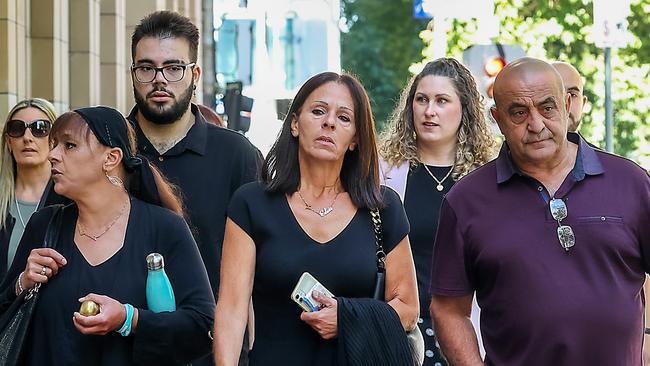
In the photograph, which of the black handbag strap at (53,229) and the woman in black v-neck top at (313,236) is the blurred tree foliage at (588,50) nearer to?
the woman in black v-neck top at (313,236)

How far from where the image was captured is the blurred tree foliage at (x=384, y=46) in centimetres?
4841

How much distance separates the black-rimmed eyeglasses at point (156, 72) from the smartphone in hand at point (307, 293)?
2.15m

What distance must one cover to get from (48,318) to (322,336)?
1.02 meters

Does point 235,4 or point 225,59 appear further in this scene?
point 225,59

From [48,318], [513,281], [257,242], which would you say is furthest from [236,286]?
[513,281]

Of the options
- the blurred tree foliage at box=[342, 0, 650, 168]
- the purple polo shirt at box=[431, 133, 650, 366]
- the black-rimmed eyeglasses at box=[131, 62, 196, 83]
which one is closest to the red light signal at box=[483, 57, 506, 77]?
the blurred tree foliage at box=[342, 0, 650, 168]

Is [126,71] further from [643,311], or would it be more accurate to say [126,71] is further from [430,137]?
[643,311]

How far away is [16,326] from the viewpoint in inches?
216

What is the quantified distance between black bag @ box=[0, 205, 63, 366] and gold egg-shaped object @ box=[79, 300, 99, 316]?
0.98 ft

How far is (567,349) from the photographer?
5152 millimetres

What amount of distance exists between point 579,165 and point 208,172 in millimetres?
2280

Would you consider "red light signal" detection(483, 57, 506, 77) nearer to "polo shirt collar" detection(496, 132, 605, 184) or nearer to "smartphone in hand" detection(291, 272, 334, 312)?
"polo shirt collar" detection(496, 132, 605, 184)

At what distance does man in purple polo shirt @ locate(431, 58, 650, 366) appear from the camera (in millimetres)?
5172

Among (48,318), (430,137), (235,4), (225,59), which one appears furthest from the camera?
(225,59)
